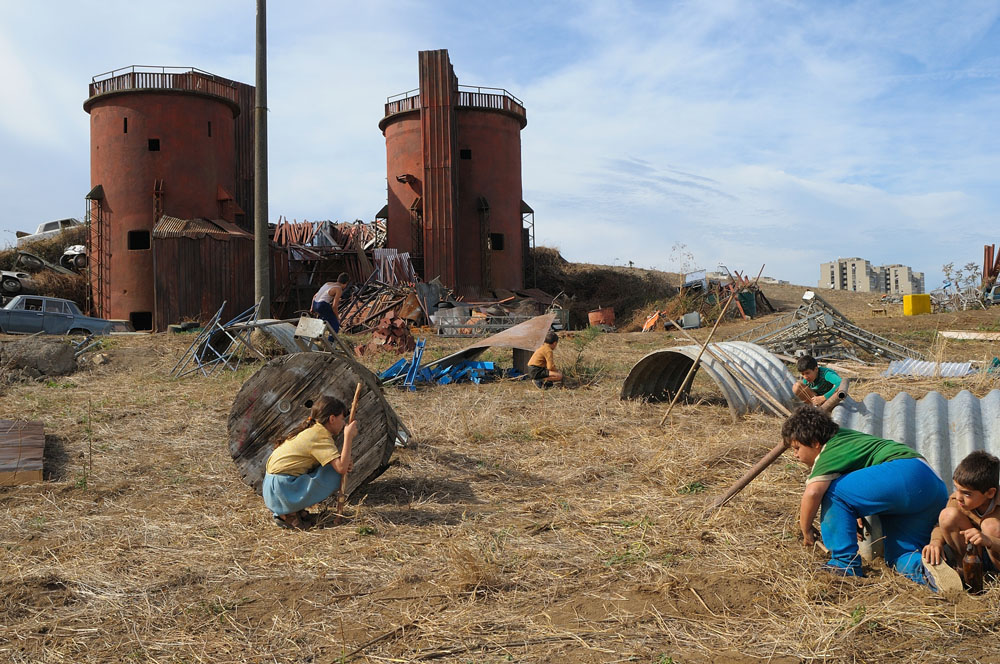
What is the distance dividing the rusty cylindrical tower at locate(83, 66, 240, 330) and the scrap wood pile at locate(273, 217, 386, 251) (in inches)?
256

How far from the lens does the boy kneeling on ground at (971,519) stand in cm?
391

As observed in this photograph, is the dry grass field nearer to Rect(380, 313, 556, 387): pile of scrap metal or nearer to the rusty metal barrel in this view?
the rusty metal barrel

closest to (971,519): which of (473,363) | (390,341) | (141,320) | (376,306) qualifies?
(473,363)

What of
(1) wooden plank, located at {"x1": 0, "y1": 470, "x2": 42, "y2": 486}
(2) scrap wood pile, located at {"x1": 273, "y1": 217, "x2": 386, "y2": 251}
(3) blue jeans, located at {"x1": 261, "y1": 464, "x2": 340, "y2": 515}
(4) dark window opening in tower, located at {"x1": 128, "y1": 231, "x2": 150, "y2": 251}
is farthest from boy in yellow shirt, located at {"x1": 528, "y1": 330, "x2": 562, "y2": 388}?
(2) scrap wood pile, located at {"x1": 273, "y1": 217, "x2": 386, "y2": 251}

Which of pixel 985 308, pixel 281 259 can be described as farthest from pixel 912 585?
pixel 281 259

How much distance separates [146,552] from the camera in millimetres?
5094

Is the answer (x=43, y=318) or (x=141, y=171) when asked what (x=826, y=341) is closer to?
(x=43, y=318)

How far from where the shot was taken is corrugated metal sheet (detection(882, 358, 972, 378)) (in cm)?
1182

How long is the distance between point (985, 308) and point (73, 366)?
24966mm

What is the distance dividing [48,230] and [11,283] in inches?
437

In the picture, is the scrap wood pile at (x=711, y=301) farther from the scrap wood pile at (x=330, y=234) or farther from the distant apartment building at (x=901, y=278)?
the distant apartment building at (x=901, y=278)

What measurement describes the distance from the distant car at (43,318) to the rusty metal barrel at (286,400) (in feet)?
51.8

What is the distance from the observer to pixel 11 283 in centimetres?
2638

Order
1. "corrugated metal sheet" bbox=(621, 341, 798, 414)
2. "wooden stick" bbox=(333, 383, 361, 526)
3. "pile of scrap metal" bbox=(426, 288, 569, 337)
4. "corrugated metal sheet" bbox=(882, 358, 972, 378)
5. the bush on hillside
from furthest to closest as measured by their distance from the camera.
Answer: the bush on hillside → "pile of scrap metal" bbox=(426, 288, 569, 337) → "corrugated metal sheet" bbox=(882, 358, 972, 378) → "corrugated metal sheet" bbox=(621, 341, 798, 414) → "wooden stick" bbox=(333, 383, 361, 526)
